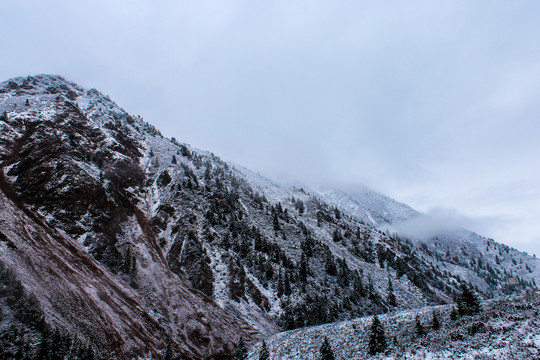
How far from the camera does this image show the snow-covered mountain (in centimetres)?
4550

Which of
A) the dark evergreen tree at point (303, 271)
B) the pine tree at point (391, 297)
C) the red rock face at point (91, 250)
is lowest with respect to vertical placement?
the red rock face at point (91, 250)

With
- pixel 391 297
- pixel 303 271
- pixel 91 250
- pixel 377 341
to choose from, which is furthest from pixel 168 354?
pixel 391 297

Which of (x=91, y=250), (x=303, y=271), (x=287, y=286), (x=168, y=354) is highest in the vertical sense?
(x=303, y=271)

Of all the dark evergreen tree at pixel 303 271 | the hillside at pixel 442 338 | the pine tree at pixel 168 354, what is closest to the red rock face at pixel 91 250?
the pine tree at pixel 168 354

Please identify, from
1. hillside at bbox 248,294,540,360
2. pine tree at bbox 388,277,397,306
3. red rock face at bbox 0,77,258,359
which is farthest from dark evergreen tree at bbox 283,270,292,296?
pine tree at bbox 388,277,397,306

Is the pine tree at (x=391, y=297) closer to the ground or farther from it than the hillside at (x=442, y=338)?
farther from it

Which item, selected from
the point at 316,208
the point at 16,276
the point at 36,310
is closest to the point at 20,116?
the point at 16,276

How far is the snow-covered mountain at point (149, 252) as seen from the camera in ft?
149

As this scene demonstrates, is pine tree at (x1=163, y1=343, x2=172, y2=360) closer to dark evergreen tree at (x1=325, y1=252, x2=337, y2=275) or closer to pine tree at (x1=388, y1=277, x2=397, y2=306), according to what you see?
dark evergreen tree at (x1=325, y1=252, x2=337, y2=275)

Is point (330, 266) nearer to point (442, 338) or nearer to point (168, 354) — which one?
point (168, 354)

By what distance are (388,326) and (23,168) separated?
271 ft

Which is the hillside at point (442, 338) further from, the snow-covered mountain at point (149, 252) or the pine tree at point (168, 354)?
the snow-covered mountain at point (149, 252)

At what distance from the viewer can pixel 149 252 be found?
67.8 meters

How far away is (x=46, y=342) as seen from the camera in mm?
34156
